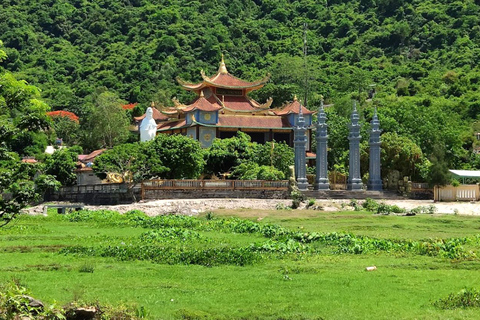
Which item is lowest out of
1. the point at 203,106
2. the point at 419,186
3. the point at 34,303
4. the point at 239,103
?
the point at 34,303

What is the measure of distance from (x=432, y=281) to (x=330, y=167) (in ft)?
130

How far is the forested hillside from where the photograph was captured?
89100 mm

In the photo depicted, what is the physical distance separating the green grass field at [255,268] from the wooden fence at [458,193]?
13.1 metres

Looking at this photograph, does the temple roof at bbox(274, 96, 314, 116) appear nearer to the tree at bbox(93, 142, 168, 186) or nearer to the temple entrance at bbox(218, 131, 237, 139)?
the temple entrance at bbox(218, 131, 237, 139)

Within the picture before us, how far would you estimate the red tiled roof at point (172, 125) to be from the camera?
59656mm

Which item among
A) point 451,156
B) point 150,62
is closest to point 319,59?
point 150,62

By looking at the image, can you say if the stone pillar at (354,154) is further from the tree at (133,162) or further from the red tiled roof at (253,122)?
the red tiled roof at (253,122)

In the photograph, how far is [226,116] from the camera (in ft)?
196

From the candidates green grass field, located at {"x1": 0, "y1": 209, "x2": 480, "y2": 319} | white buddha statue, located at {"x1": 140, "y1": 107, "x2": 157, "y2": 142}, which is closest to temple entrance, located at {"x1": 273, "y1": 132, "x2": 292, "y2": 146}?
white buddha statue, located at {"x1": 140, "y1": 107, "x2": 157, "y2": 142}

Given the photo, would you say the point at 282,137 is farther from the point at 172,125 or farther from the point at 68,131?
the point at 68,131

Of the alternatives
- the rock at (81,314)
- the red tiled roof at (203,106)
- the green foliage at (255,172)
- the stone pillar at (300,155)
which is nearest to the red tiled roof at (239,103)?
the red tiled roof at (203,106)

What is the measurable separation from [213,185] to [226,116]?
18711 mm

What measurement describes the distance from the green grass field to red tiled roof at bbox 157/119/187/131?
31.5 m

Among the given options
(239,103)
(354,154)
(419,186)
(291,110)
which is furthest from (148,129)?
(419,186)
